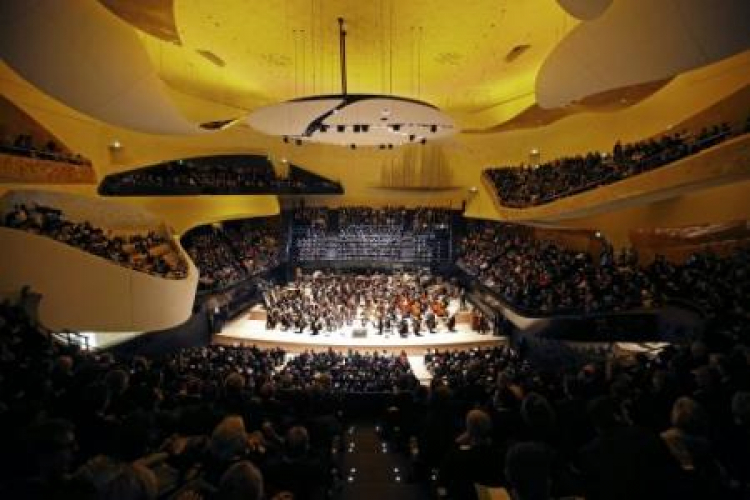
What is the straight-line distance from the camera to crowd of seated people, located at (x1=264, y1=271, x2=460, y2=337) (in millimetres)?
15750

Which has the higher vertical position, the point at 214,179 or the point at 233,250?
the point at 214,179

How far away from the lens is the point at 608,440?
108 inches

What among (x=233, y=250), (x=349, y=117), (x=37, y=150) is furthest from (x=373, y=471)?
(x=233, y=250)

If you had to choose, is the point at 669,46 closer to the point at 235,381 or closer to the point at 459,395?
the point at 459,395

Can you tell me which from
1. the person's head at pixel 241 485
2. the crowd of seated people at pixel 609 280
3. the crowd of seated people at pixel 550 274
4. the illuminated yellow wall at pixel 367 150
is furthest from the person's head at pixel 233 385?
the illuminated yellow wall at pixel 367 150

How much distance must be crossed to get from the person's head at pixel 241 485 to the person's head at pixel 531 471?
4.05 ft

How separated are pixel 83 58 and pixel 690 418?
9.49 m

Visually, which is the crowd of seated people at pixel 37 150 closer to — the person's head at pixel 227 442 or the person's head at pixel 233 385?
the person's head at pixel 233 385

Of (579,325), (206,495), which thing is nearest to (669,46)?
(579,325)

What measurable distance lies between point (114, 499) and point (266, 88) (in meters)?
18.9

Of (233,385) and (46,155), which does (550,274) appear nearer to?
(233,385)

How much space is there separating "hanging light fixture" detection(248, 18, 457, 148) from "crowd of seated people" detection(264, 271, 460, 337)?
19.0ft

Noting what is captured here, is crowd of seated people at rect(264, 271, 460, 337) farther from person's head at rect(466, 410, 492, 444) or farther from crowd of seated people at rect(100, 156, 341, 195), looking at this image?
person's head at rect(466, 410, 492, 444)

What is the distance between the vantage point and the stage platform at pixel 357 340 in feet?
47.9
